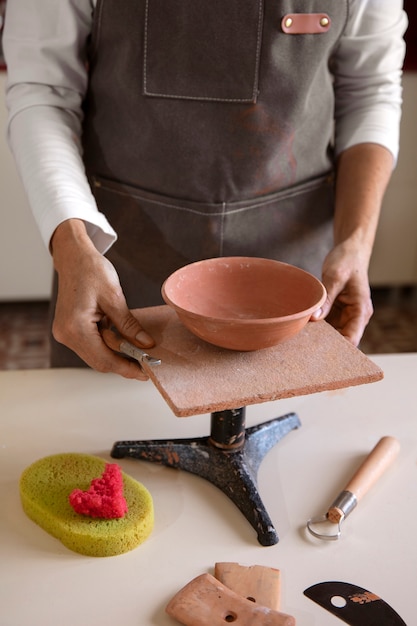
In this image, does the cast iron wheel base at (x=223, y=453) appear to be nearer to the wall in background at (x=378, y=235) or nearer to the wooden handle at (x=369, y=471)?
the wooden handle at (x=369, y=471)

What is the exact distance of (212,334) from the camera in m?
0.83

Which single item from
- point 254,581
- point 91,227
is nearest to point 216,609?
point 254,581

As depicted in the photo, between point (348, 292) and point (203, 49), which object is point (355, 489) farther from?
point (203, 49)

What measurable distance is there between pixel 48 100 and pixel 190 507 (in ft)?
2.17

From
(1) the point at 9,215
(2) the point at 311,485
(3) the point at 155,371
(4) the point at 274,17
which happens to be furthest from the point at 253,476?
(1) the point at 9,215

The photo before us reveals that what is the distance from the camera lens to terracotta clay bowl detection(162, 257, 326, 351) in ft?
2.76

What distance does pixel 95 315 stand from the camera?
0.91 m

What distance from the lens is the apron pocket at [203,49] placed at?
1.09 metres

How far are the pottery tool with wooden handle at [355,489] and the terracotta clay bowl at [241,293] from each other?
0.21 meters

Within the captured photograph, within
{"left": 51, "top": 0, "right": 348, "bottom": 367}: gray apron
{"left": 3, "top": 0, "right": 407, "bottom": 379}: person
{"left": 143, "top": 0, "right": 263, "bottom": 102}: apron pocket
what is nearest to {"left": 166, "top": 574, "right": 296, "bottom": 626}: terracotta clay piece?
{"left": 3, "top": 0, "right": 407, "bottom": 379}: person

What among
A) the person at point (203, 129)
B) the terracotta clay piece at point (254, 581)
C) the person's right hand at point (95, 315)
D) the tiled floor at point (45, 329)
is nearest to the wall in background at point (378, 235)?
the tiled floor at point (45, 329)

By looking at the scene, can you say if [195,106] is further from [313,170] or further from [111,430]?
[111,430]

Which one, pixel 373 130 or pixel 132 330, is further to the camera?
pixel 373 130

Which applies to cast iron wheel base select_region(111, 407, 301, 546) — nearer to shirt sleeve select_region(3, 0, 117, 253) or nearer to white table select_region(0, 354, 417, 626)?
white table select_region(0, 354, 417, 626)
